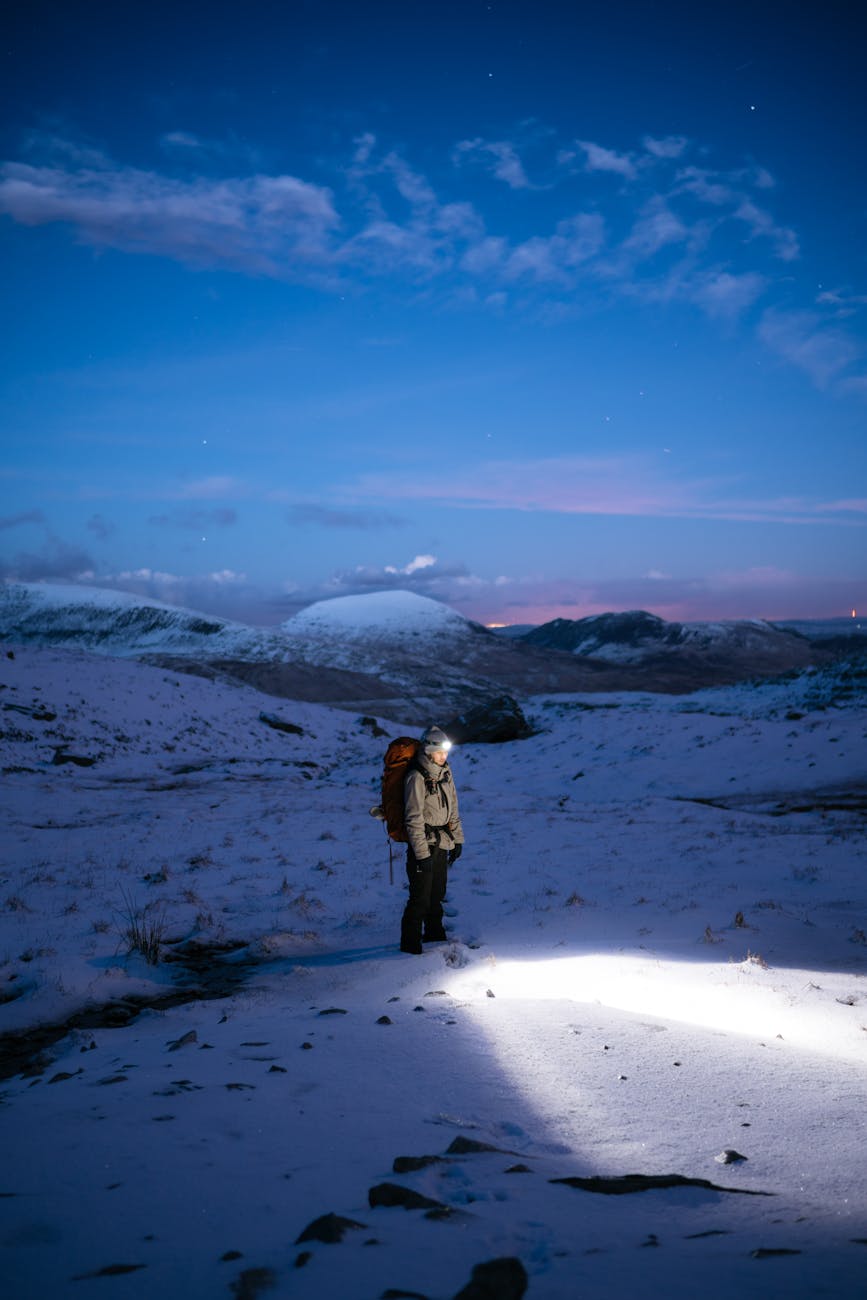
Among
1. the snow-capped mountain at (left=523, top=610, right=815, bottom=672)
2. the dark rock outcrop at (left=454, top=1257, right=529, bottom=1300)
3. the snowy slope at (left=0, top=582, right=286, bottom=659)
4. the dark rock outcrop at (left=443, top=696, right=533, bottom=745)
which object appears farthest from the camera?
the snow-capped mountain at (left=523, top=610, right=815, bottom=672)

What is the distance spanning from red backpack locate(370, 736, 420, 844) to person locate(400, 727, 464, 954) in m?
0.07

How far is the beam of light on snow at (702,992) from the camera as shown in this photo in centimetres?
486

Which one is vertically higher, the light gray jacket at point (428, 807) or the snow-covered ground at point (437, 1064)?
the light gray jacket at point (428, 807)

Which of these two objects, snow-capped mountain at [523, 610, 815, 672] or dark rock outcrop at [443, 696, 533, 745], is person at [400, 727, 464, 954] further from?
snow-capped mountain at [523, 610, 815, 672]

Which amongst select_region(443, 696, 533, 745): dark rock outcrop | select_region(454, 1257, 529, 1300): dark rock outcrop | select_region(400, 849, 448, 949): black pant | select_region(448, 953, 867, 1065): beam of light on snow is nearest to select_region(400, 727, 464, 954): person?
select_region(400, 849, 448, 949): black pant


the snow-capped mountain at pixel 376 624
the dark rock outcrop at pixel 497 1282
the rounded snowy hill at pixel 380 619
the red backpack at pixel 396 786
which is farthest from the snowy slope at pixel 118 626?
the dark rock outcrop at pixel 497 1282

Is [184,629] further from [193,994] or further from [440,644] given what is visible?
[193,994]

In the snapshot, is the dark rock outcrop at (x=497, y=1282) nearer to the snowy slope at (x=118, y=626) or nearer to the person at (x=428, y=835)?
the person at (x=428, y=835)

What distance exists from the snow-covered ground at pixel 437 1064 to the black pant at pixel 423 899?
0.33 metres

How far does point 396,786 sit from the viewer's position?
7.48 m

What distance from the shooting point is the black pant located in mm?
7250

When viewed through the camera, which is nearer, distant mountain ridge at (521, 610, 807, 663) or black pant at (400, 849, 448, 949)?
black pant at (400, 849, 448, 949)

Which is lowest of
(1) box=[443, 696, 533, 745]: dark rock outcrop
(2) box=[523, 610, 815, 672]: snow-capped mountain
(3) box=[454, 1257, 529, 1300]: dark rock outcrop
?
(1) box=[443, 696, 533, 745]: dark rock outcrop

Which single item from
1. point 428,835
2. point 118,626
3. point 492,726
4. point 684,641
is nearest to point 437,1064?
point 428,835
